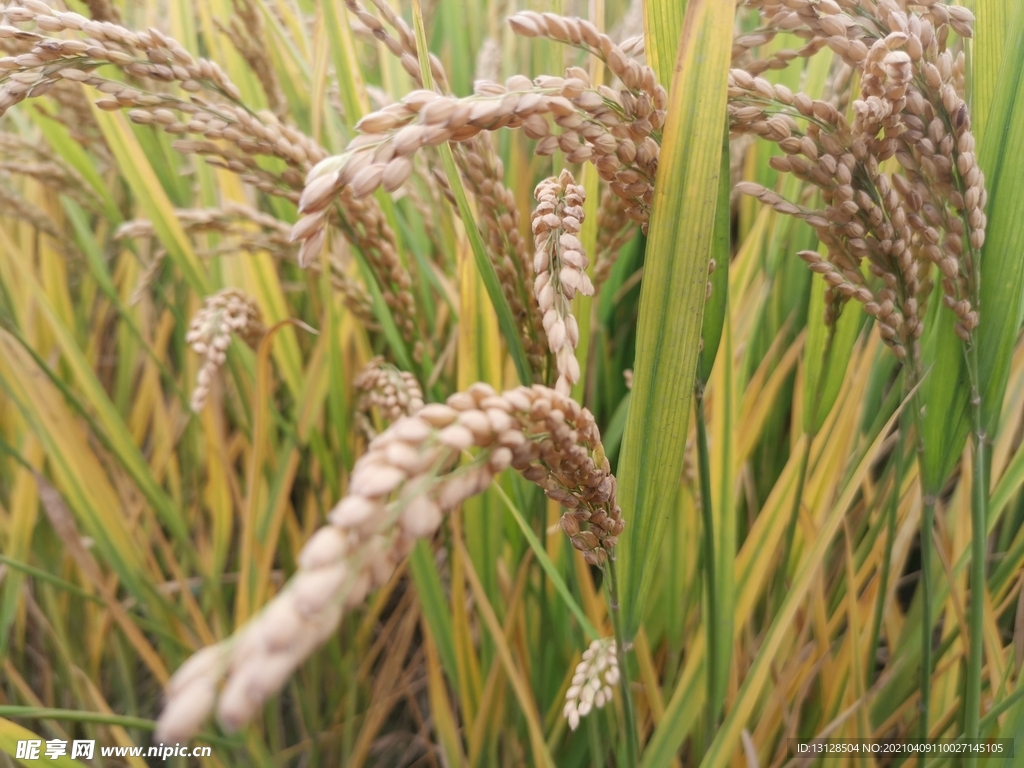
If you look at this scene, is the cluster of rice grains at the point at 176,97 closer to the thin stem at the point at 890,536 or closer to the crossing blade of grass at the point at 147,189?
the crossing blade of grass at the point at 147,189

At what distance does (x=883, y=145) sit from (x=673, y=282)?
16cm

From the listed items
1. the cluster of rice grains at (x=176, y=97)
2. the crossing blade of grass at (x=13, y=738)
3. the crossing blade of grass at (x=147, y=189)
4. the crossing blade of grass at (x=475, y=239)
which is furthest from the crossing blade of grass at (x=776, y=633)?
the crossing blade of grass at (x=147, y=189)

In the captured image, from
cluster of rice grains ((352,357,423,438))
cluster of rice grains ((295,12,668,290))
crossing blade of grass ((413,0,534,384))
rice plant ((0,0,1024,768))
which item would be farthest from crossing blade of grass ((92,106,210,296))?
cluster of rice grains ((295,12,668,290))

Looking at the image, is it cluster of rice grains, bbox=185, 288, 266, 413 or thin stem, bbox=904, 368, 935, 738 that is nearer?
thin stem, bbox=904, 368, 935, 738

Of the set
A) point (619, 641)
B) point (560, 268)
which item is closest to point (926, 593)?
point (619, 641)

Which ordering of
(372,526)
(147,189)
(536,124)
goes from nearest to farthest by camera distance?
(372,526) → (536,124) → (147,189)

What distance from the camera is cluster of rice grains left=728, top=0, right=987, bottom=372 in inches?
14.5

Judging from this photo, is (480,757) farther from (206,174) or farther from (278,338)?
(206,174)

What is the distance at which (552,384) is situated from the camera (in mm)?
592

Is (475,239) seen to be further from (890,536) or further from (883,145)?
(890,536)

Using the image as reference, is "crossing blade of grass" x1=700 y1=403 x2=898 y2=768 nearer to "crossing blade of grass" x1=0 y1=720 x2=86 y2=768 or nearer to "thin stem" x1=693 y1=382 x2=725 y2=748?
"thin stem" x1=693 y1=382 x2=725 y2=748

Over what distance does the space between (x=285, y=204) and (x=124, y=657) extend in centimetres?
71

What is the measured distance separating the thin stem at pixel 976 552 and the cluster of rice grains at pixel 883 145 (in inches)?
2.1

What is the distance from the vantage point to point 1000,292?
0.46 meters
